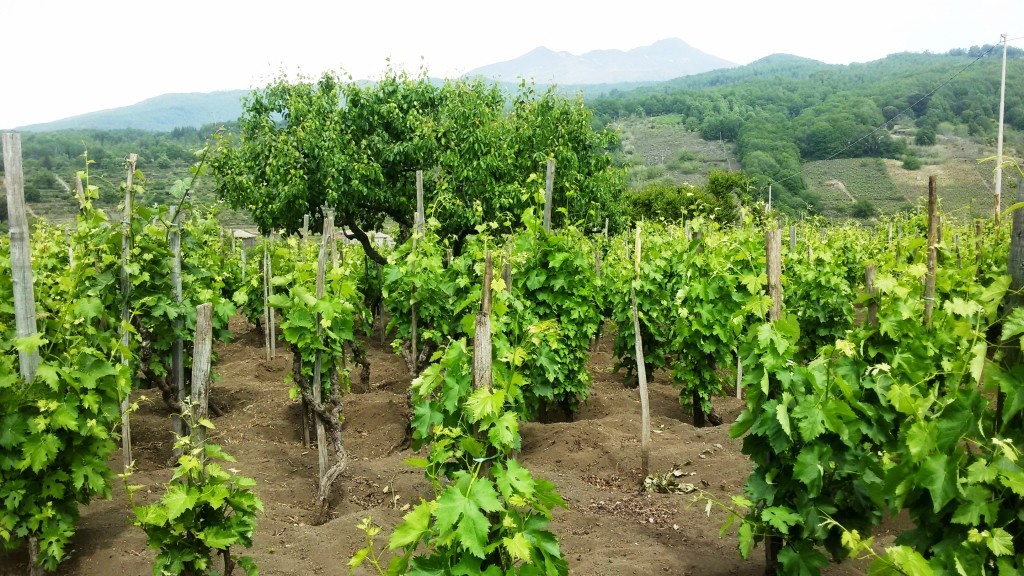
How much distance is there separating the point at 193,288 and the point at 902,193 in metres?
65.1

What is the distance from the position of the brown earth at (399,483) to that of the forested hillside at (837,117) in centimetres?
5200

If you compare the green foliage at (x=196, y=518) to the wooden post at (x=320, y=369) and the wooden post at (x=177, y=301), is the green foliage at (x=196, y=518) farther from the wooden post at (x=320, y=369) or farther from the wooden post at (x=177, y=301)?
the wooden post at (x=177, y=301)

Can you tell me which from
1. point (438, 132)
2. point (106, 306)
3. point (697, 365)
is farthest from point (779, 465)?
point (438, 132)

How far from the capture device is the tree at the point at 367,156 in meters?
12.6

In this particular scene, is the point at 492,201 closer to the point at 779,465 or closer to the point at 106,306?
the point at 106,306

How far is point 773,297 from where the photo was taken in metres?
4.63

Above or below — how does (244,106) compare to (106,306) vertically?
above

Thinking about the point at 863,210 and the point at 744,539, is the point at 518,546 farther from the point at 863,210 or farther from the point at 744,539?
the point at 863,210

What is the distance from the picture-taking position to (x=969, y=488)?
2.82 meters

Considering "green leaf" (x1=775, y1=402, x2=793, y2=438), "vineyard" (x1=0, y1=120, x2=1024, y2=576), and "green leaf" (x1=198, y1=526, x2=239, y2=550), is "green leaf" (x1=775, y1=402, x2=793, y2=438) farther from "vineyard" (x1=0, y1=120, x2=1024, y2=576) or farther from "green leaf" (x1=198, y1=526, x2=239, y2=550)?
"green leaf" (x1=198, y1=526, x2=239, y2=550)

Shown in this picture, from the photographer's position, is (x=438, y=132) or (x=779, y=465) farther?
(x=438, y=132)

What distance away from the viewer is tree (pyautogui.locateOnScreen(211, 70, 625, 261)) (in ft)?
41.3

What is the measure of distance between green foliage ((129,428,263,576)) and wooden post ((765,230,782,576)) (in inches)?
125

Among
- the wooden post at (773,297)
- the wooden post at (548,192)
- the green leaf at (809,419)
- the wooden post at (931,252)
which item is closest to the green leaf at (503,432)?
the green leaf at (809,419)
